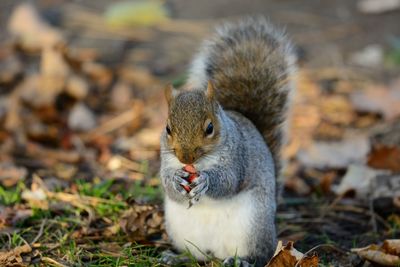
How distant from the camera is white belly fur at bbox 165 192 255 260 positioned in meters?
2.28

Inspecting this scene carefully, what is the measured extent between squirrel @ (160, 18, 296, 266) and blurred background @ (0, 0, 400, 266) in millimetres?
197

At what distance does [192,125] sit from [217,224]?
0.37 metres

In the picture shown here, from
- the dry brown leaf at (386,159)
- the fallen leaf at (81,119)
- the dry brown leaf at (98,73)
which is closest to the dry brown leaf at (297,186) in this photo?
the dry brown leaf at (386,159)

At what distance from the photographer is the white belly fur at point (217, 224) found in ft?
7.48

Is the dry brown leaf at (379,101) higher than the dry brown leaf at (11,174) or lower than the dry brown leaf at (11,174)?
higher

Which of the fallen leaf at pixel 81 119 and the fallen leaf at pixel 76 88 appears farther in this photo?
the fallen leaf at pixel 76 88

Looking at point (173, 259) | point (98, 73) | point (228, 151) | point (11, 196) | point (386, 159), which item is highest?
point (98, 73)

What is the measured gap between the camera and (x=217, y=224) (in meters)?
2.29

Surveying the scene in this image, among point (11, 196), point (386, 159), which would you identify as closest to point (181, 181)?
point (11, 196)

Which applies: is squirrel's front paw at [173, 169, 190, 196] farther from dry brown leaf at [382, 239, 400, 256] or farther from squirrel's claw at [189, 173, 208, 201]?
dry brown leaf at [382, 239, 400, 256]

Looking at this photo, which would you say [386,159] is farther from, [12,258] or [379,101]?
[12,258]

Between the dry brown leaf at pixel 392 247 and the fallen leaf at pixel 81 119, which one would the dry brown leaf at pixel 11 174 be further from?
the dry brown leaf at pixel 392 247

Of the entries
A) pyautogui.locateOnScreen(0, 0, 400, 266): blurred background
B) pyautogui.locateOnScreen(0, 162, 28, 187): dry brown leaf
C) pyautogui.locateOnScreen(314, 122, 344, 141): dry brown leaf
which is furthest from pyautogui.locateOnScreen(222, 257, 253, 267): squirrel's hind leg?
pyautogui.locateOnScreen(314, 122, 344, 141): dry brown leaf

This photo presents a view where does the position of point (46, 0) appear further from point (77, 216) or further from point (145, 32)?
point (77, 216)
